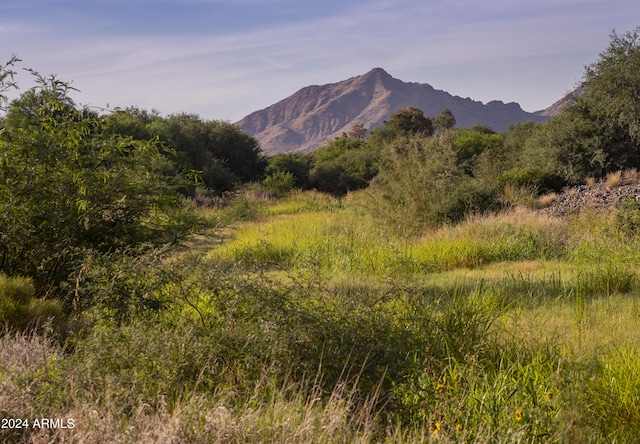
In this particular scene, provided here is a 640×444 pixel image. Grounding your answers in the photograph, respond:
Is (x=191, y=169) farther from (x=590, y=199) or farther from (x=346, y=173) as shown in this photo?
(x=346, y=173)

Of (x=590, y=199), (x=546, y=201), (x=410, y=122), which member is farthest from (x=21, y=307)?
(x=410, y=122)

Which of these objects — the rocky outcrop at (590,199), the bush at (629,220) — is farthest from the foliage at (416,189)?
the bush at (629,220)

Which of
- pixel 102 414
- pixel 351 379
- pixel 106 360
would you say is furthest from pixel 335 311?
pixel 102 414

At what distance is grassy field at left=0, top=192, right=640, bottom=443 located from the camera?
2727 millimetres

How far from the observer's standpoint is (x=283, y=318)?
3.91m

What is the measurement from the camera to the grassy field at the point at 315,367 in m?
2.73

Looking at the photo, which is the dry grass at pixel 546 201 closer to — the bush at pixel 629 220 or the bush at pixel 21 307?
the bush at pixel 629 220

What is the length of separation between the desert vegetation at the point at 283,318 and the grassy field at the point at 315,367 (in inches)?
0.8

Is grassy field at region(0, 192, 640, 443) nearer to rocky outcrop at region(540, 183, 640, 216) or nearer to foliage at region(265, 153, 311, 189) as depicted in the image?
rocky outcrop at region(540, 183, 640, 216)

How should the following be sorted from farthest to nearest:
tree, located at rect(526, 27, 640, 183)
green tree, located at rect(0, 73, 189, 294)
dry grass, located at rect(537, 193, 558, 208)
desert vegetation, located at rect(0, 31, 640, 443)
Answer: tree, located at rect(526, 27, 640, 183) < dry grass, located at rect(537, 193, 558, 208) < green tree, located at rect(0, 73, 189, 294) < desert vegetation, located at rect(0, 31, 640, 443)

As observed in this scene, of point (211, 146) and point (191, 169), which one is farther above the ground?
point (211, 146)

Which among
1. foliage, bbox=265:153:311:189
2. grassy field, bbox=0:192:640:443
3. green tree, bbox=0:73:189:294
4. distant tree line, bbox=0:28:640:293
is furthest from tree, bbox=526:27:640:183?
green tree, bbox=0:73:189:294

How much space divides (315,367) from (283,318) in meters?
0.46

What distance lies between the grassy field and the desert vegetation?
0.02m
